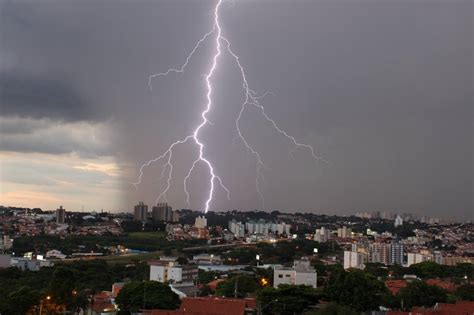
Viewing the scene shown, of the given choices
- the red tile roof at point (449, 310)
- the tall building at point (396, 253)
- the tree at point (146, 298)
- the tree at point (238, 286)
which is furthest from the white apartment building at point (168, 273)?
the tall building at point (396, 253)

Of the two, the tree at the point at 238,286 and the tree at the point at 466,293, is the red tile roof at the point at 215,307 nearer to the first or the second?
the tree at the point at 238,286

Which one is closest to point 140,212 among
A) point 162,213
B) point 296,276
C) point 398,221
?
point 162,213

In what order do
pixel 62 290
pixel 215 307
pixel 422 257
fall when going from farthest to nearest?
pixel 422 257, pixel 62 290, pixel 215 307

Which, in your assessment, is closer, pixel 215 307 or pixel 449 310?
pixel 215 307

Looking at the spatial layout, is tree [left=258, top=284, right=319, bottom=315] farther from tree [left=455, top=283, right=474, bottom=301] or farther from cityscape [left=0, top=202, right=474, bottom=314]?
tree [left=455, top=283, right=474, bottom=301]

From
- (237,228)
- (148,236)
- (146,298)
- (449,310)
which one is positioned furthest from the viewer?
(237,228)

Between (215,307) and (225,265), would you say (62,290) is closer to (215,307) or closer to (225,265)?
(215,307)

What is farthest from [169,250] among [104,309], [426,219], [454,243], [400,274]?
[426,219]
